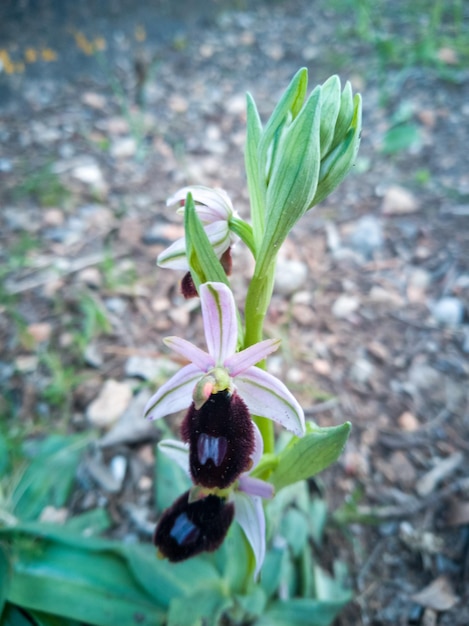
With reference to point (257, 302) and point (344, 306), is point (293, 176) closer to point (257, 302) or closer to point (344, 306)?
point (257, 302)

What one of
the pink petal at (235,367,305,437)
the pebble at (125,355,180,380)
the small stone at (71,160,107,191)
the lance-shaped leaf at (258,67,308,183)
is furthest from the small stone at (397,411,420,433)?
the small stone at (71,160,107,191)

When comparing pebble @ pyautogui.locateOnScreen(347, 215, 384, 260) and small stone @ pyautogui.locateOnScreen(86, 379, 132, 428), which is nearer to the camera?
small stone @ pyautogui.locateOnScreen(86, 379, 132, 428)

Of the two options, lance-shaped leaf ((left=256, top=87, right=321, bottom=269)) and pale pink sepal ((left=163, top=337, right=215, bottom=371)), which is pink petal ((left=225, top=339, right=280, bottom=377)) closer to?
pale pink sepal ((left=163, top=337, right=215, bottom=371))

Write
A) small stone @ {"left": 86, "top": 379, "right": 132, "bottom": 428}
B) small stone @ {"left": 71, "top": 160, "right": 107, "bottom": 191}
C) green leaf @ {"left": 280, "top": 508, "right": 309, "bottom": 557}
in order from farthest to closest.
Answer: small stone @ {"left": 71, "top": 160, "right": 107, "bottom": 191}, small stone @ {"left": 86, "top": 379, "right": 132, "bottom": 428}, green leaf @ {"left": 280, "top": 508, "right": 309, "bottom": 557}

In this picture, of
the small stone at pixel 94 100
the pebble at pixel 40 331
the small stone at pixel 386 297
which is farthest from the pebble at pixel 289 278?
the small stone at pixel 94 100

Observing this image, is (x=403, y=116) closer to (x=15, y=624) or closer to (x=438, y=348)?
(x=438, y=348)

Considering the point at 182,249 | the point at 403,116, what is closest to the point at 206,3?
the point at 403,116

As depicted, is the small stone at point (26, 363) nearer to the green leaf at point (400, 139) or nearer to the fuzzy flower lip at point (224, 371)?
the fuzzy flower lip at point (224, 371)
